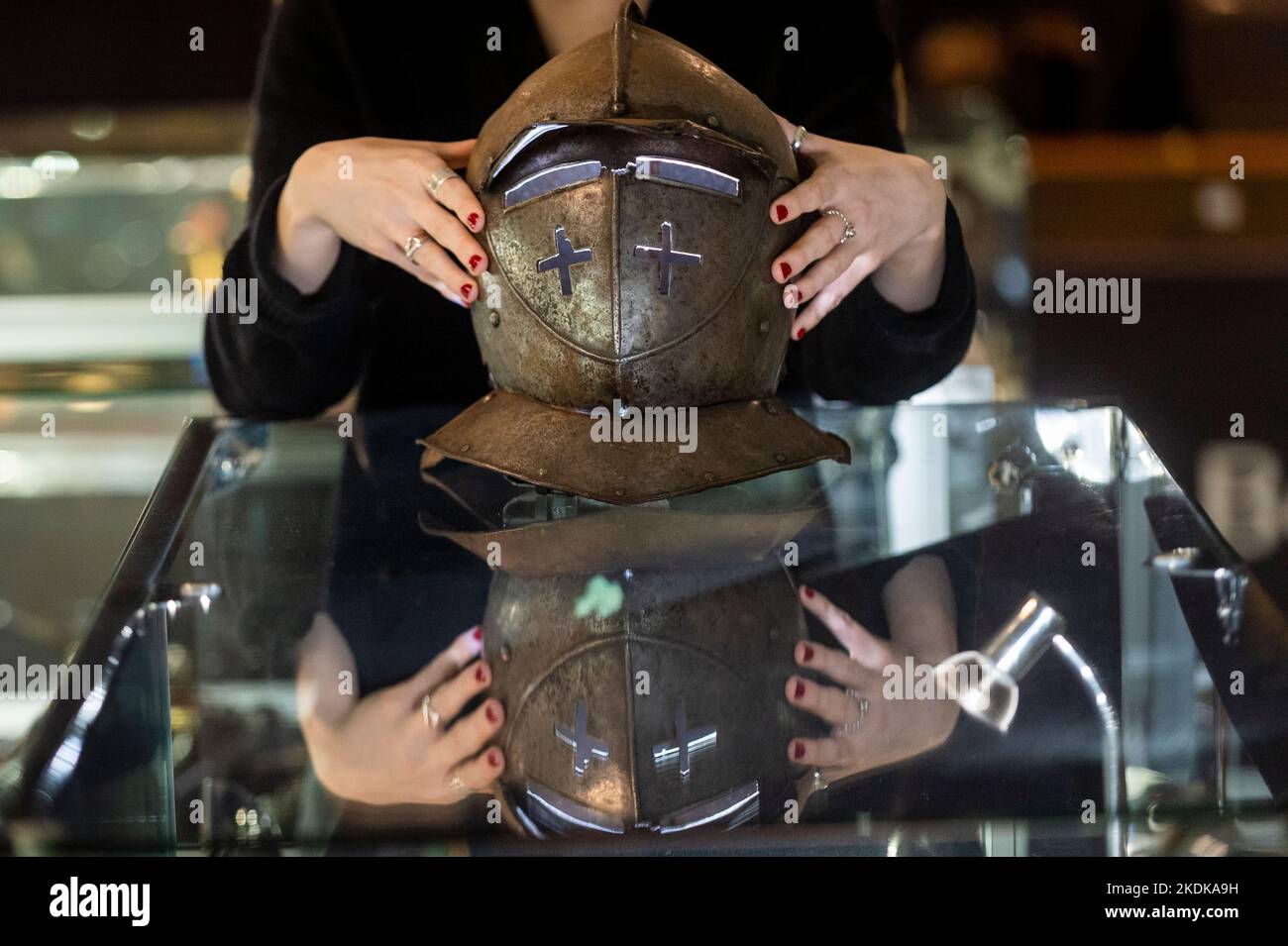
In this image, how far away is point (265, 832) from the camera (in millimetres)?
782

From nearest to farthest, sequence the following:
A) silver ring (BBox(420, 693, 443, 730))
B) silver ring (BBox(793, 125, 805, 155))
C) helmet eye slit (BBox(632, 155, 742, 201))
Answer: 1. silver ring (BBox(420, 693, 443, 730))
2. helmet eye slit (BBox(632, 155, 742, 201))
3. silver ring (BBox(793, 125, 805, 155))

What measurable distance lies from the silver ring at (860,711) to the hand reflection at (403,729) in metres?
0.21

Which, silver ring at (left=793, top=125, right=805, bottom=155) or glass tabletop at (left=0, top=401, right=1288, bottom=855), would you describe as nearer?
glass tabletop at (left=0, top=401, right=1288, bottom=855)

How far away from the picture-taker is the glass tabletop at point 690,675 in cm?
79

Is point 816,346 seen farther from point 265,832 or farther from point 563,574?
point 265,832

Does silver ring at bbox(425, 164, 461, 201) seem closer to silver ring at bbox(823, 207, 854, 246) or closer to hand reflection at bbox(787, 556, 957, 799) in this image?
silver ring at bbox(823, 207, 854, 246)

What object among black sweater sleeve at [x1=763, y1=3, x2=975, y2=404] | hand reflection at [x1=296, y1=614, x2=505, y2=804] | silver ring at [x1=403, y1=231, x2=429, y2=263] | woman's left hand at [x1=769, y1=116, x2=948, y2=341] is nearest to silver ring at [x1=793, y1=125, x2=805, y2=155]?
woman's left hand at [x1=769, y1=116, x2=948, y2=341]

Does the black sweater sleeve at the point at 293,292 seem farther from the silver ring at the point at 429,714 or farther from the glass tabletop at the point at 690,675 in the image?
the silver ring at the point at 429,714

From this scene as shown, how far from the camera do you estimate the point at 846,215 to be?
52.5 inches

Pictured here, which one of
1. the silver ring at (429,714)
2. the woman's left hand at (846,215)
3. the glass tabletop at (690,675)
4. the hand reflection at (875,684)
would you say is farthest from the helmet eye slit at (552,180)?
the silver ring at (429,714)

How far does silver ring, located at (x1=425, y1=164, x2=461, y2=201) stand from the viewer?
1295 millimetres

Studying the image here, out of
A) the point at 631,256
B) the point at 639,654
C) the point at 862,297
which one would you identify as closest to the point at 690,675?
the point at 639,654

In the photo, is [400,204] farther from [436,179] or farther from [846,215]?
[846,215]

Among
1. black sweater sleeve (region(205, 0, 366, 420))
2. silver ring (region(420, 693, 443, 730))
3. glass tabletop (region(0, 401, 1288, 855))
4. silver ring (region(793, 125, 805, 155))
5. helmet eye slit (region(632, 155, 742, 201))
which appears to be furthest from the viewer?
black sweater sleeve (region(205, 0, 366, 420))
